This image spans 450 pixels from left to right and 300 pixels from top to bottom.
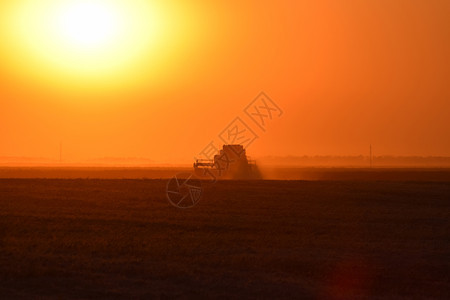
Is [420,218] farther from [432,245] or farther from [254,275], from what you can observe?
[254,275]

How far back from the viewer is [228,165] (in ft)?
218

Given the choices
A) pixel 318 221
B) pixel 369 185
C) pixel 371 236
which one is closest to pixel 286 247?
pixel 371 236

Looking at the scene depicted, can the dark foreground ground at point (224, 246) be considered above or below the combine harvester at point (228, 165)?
below

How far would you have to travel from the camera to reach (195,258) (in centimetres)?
1948

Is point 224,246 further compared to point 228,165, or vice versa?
point 228,165

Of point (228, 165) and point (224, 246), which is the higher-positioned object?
point (228, 165)

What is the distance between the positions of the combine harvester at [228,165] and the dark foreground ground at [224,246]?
28.6 m

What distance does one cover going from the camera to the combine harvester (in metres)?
65.9

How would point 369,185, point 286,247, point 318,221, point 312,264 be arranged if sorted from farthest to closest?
point 369,185 → point 318,221 → point 286,247 → point 312,264

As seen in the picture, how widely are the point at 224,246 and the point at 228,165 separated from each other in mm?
44938

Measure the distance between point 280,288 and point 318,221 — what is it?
37.6ft

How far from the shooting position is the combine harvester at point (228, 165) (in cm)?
6589

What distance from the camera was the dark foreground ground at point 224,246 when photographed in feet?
53.7

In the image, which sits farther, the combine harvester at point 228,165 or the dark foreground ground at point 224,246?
the combine harvester at point 228,165
